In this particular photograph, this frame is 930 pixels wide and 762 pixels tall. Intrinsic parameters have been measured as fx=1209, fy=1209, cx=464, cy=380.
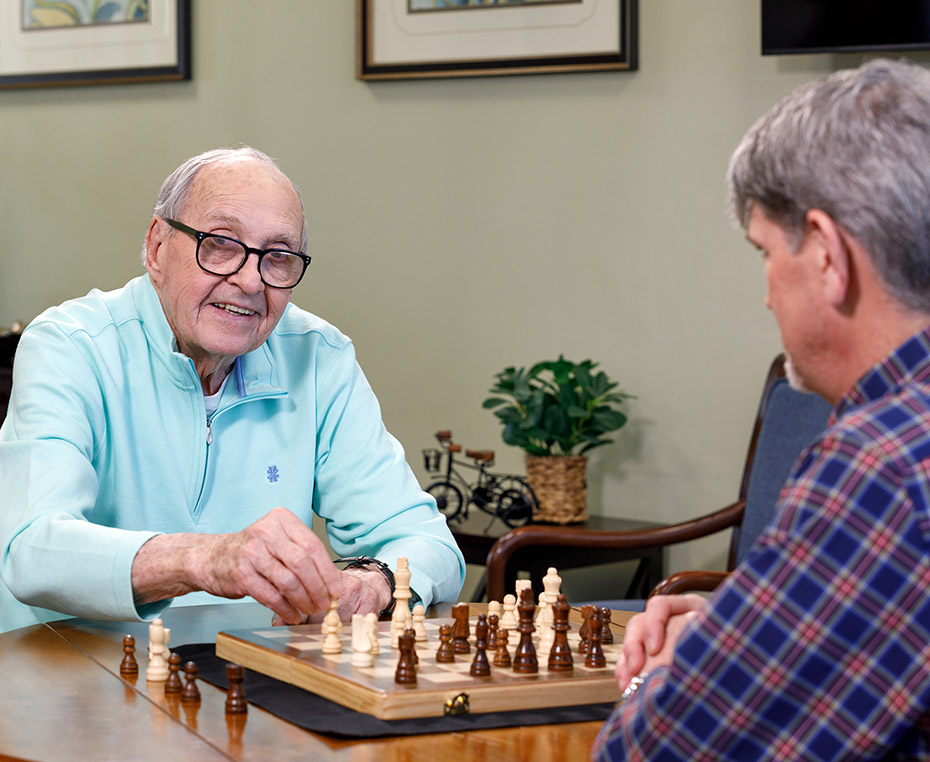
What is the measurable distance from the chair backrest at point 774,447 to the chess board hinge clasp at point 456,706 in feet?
6.64

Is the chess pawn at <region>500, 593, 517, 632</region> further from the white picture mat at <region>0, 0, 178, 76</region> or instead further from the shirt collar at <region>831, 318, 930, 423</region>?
the white picture mat at <region>0, 0, 178, 76</region>

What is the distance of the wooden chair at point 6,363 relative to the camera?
439 cm

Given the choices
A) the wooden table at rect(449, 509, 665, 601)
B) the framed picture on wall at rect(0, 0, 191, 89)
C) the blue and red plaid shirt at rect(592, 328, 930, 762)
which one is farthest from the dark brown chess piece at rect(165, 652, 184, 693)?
the framed picture on wall at rect(0, 0, 191, 89)

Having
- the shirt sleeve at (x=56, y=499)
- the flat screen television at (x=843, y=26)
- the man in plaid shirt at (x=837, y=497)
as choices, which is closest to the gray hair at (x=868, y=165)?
the man in plaid shirt at (x=837, y=497)

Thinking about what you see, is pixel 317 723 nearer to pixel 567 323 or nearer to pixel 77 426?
pixel 77 426

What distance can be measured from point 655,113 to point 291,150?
57.0 inches

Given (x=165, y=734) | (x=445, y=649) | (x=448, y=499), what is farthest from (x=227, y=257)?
(x=448, y=499)

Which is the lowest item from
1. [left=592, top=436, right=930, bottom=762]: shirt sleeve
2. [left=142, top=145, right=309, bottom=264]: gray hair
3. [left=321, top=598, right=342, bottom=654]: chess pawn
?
[left=321, top=598, right=342, bottom=654]: chess pawn

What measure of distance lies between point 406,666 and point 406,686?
2 cm

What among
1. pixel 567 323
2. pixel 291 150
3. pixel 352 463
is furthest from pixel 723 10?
pixel 352 463

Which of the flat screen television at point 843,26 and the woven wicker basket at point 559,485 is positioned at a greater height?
the flat screen television at point 843,26

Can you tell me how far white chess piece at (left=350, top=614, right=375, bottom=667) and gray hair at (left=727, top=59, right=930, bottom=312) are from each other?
0.76m

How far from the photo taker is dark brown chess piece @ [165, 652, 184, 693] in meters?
1.51

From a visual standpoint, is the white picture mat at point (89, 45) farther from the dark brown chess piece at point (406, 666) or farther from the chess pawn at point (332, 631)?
the dark brown chess piece at point (406, 666)
